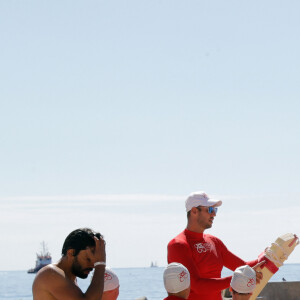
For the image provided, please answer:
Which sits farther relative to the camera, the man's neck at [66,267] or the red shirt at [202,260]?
the red shirt at [202,260]

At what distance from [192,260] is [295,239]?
1.33 metres

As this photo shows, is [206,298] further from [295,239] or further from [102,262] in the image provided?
[102,262]

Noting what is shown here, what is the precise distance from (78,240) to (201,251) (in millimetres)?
2153

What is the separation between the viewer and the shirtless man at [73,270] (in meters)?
5.83

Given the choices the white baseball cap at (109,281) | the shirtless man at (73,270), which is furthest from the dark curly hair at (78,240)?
the white baseball cap at (109,281)

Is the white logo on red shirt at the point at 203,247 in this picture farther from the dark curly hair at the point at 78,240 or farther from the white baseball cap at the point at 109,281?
the dark curly hair at the point at 78,240

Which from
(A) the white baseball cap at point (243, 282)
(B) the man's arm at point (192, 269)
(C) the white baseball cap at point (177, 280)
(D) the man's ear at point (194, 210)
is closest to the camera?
(C) the white baseball cap at point (177, 280)

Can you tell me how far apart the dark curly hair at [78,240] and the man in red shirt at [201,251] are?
1.82 m

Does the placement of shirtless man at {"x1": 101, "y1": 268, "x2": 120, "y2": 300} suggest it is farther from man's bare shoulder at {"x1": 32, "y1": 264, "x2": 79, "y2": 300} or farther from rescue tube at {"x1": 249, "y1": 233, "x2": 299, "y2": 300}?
rescue tube at {"x1": 249, "y1": 233, "x2": 299, "y2": 300}

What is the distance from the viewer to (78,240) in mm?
5871

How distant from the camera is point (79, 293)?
19.1 ft

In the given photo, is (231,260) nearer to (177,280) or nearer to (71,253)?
(177,280)

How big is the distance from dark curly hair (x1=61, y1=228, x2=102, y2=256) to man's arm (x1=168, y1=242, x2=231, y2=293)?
1.82 metres

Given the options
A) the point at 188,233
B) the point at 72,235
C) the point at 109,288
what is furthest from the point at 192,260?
the point at 72,235
